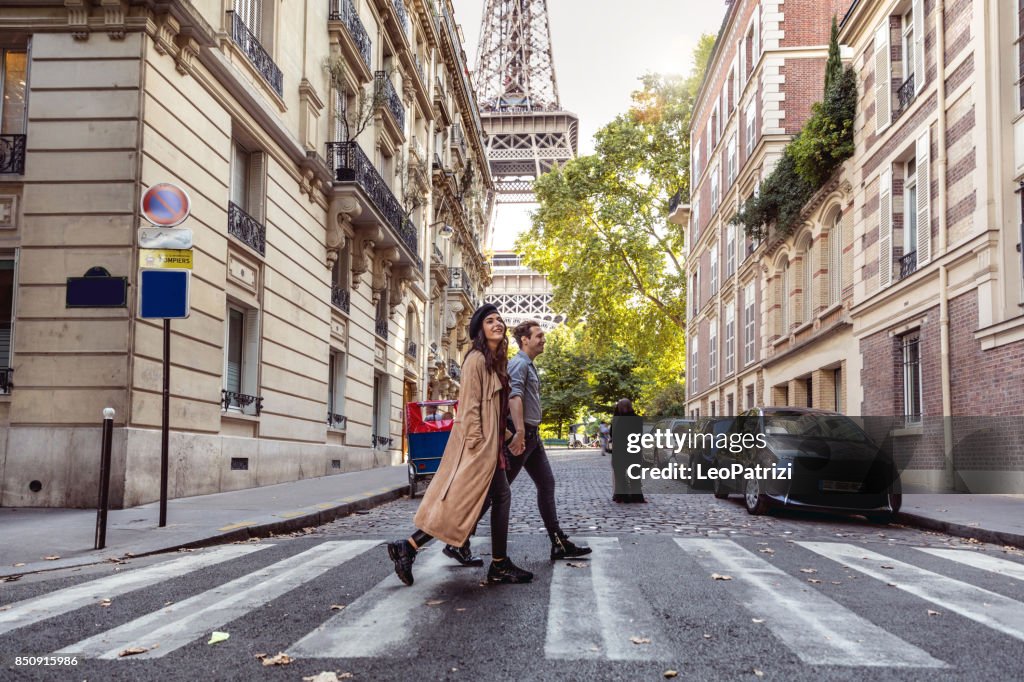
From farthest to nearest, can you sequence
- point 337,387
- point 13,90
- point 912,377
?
1. point 337,387
2. point 912,377
3. point 13,90

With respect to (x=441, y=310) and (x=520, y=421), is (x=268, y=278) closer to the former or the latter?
(x=520, y=421)

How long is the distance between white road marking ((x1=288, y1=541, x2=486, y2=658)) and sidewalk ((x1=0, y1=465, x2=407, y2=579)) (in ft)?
8.31

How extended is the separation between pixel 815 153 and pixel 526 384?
16.4m

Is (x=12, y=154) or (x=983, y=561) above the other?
(x=12, y=154)

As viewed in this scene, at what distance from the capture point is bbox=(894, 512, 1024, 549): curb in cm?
815

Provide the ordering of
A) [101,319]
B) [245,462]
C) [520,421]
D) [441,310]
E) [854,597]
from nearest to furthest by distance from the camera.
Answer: [854,597]
[520,421]
[101,319]
[245,462]
[441,310]

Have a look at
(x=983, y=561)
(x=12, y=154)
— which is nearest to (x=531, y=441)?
(x=983, y=561)

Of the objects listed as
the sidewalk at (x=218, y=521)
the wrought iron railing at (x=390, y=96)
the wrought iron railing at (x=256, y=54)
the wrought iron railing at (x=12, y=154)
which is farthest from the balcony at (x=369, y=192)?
the wrought iron railing at (x=12, y=154)

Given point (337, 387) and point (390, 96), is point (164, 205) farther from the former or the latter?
point (390, 96)

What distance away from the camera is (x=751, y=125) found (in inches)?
1101

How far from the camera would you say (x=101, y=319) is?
35.2 feet

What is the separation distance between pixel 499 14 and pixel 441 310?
57.6 metres

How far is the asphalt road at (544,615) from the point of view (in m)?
3.70

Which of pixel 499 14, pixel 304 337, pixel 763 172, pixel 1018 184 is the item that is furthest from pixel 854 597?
pixel 499 14
